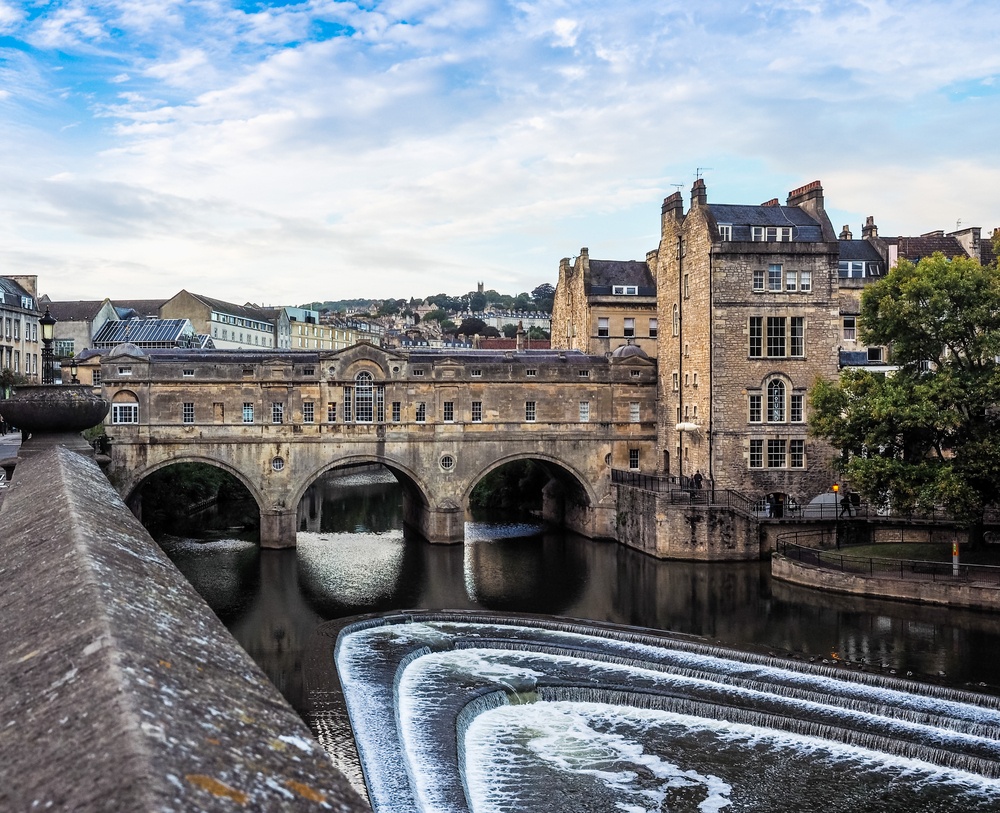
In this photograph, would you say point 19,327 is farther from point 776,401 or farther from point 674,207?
point 776,401

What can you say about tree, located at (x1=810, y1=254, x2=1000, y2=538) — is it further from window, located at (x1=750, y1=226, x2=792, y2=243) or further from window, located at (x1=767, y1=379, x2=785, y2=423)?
window, located at (x1=750, y1=226, x2=792, y2=243)

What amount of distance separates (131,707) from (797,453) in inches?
1753

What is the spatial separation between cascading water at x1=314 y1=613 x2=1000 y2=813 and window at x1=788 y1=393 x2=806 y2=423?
1985 centimetres

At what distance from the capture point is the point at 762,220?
4656 cm

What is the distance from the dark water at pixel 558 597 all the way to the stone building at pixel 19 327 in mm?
26318

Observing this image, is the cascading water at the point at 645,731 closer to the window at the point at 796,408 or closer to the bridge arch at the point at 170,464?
the bridge arch at the point at 170,464

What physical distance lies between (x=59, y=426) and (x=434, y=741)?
11028 millimetres

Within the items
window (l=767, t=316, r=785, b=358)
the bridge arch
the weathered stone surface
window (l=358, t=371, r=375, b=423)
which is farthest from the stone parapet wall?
the weathered stone surface

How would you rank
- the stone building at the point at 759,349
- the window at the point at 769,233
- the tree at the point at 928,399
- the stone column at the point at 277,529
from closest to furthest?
1. the tree at the point at 928,399
2. the stone building at the point at 759,349
3. the stone column at the point at 277,529
4. the window at the point at 769,233

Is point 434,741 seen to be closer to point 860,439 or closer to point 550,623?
point 550,623

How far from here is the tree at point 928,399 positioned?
114ft

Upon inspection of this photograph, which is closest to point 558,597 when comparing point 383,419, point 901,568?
point 901,568

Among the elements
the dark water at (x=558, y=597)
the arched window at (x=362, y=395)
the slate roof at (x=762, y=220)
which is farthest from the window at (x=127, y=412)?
the slate roof at (x=762, y=220)

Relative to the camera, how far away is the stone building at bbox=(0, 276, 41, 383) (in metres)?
64.6
